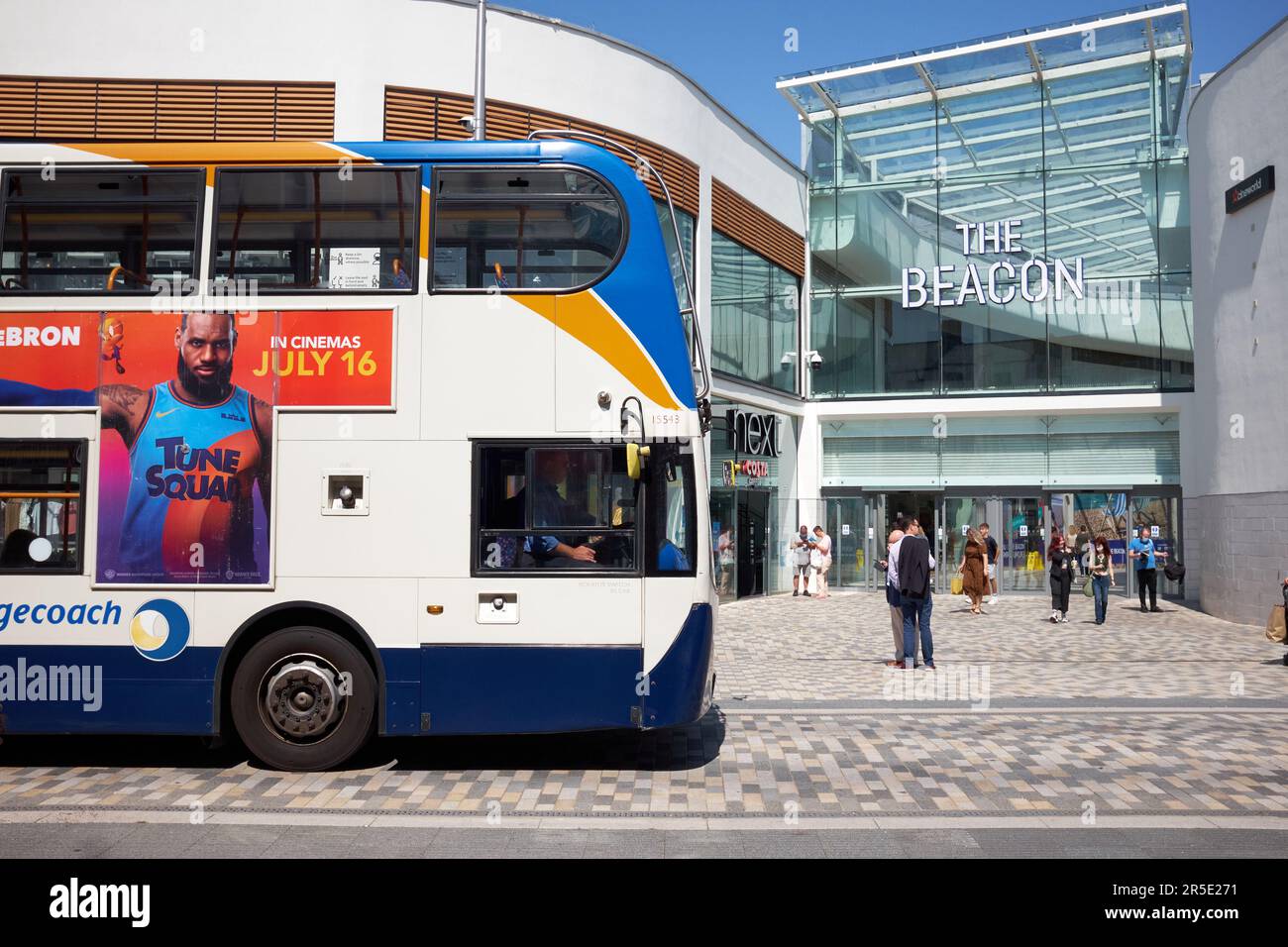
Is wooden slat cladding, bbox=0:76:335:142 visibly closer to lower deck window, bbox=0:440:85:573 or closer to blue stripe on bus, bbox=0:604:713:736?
lower deck window, bbox=0:440:85:573

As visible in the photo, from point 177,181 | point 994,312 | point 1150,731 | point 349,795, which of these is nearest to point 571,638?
point 349,795

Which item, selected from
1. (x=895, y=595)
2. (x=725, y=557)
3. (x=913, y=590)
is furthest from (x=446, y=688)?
(x=725, y=557)

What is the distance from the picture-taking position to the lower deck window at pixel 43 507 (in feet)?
24.0

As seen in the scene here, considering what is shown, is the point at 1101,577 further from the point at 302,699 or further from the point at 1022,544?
the point at 302,699

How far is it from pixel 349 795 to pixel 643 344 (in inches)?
137

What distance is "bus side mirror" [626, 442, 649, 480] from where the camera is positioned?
7102 mm

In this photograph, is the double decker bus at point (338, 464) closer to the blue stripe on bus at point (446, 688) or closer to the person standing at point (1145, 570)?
the blue stripe on bus at point (446, 688)

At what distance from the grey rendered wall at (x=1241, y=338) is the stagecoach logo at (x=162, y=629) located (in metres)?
16.9

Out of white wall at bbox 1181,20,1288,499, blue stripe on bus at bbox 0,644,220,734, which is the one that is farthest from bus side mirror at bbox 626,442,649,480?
white wall at bbox 1181,20,1288,499

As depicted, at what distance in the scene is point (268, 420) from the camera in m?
7.35

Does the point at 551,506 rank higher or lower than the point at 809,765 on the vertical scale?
higher

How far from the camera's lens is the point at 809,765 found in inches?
303

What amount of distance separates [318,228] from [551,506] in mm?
2506
